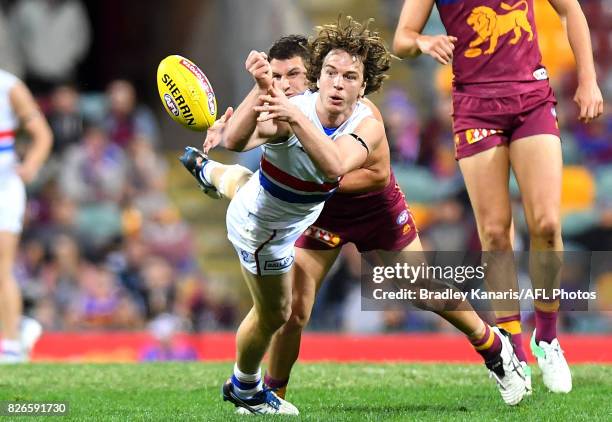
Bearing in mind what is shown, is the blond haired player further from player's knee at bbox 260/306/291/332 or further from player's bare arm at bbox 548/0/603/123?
player's bare arm at bbox 548/0/603/123

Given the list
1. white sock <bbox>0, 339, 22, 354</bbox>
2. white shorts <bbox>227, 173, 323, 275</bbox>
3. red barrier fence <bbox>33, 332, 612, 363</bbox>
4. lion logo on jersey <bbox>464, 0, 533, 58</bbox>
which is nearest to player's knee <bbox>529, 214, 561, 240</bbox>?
lion logo on jersey <bbox>464, 0, 533, 58</bbox>

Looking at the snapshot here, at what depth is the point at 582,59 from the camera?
721 cm

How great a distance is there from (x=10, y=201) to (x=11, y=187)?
171 millimetres

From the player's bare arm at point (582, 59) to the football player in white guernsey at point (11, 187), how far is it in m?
4.58

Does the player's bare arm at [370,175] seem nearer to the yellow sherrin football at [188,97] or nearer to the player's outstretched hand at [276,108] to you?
the yellow sherrin football at [188,97]

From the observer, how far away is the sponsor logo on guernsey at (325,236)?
675 centimetres

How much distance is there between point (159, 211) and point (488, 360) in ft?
28.7

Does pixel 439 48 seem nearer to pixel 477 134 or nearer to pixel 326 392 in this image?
pixel 477 134

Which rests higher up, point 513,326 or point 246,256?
point 246,256

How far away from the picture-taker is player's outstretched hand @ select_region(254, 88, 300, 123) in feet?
17.7

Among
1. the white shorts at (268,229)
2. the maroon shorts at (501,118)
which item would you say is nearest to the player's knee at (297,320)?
the white shorts at (268,229)

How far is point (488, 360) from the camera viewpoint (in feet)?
22.2

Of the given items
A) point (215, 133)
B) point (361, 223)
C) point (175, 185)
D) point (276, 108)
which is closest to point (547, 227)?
point (361, 223)

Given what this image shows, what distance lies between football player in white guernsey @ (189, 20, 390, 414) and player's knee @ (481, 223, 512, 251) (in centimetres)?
123
